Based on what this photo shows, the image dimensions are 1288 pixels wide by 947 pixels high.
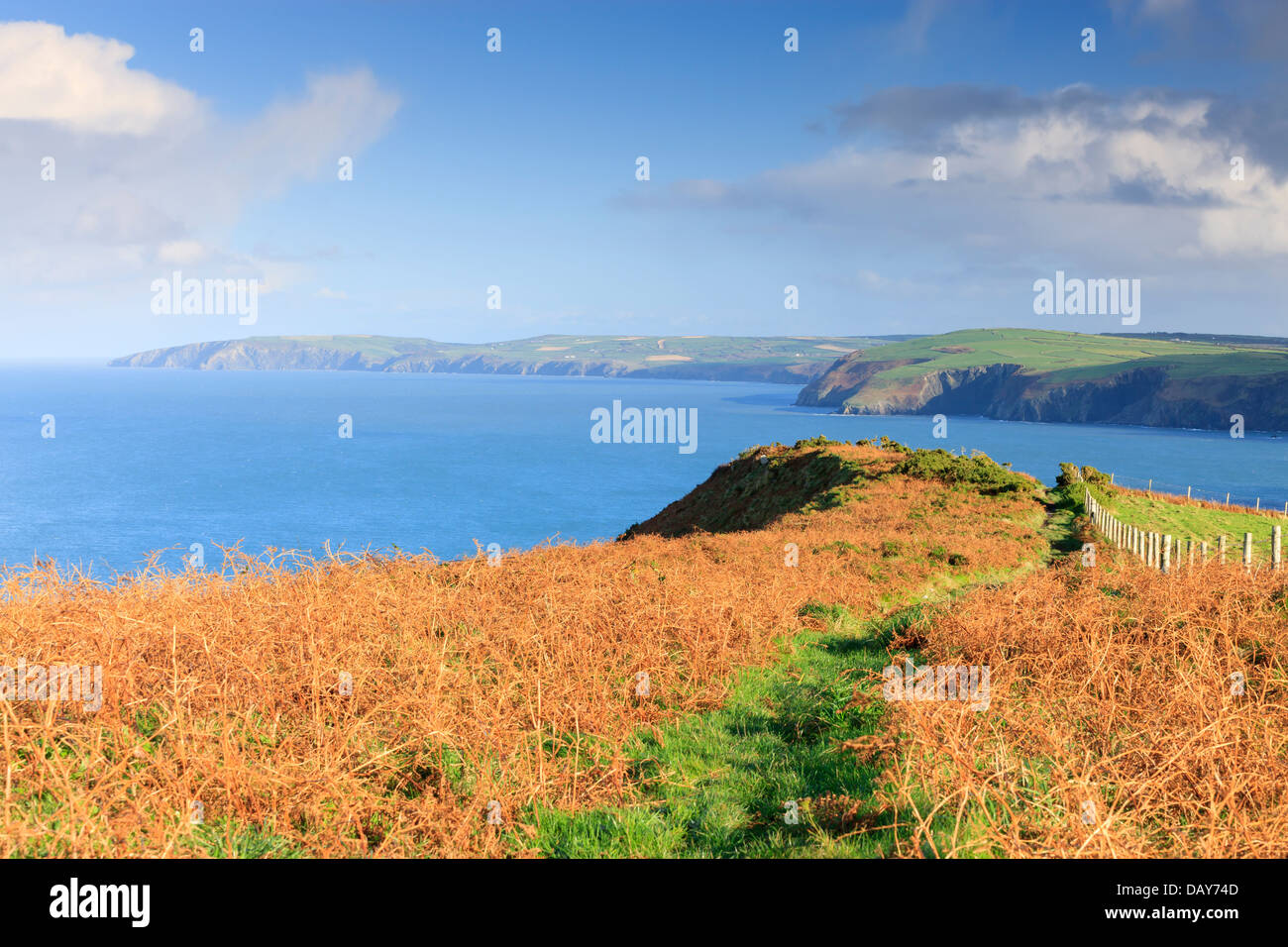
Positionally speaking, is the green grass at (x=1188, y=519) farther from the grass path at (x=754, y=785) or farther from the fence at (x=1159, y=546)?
the grass path at (x=754, y=785)

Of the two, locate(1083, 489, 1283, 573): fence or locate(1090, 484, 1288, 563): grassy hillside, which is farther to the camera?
locate(1090, 484, 1288, 563): grassy hillside

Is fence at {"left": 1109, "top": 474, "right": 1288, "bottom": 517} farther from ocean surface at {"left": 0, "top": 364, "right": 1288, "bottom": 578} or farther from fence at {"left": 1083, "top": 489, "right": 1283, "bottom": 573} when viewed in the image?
fence at {"left": 1083, "top": 489, "right": 1283, "bottom": 573}

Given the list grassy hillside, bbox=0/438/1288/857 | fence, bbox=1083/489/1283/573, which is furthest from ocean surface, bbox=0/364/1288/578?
grassy hillside, bbox=0/438/1288/857

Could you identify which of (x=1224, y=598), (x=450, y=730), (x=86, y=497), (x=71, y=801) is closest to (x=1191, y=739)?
(x=1224, y=598)

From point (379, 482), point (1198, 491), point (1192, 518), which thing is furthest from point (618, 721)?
point (379, 482)

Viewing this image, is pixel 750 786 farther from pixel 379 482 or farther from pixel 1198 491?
pixel 379 482
